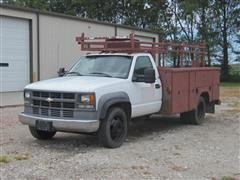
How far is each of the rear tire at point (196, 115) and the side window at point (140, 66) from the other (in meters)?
2.59

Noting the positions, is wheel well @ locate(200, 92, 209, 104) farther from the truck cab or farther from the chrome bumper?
the chrome bumper

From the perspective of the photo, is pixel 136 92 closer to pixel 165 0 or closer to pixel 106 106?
pixel 106 106

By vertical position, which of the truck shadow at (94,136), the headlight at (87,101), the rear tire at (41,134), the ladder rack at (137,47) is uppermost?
the ladder rack at (137,47)

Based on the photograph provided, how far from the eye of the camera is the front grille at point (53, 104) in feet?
30.5

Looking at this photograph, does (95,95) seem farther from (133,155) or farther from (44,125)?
(133,155)

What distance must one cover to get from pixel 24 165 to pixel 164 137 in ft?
13.3

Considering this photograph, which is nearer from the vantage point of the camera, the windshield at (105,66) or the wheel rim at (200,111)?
the windshield at (105,66)

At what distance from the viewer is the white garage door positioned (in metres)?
18.5

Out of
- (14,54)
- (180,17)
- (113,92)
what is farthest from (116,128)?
(180,17)

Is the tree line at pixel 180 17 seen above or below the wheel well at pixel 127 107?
above

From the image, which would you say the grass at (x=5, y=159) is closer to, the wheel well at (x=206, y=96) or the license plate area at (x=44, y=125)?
the license plate area at (x=44, y=125)

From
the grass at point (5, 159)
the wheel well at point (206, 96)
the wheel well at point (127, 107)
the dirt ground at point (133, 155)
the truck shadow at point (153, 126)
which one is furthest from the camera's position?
the wheel well at point (206, 96)

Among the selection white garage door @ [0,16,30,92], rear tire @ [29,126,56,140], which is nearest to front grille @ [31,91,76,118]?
rear tire @ [29,126,56,140]

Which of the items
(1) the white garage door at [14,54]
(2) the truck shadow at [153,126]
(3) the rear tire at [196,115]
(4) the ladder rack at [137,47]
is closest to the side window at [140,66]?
(4) the ladder rack at [137,47]
